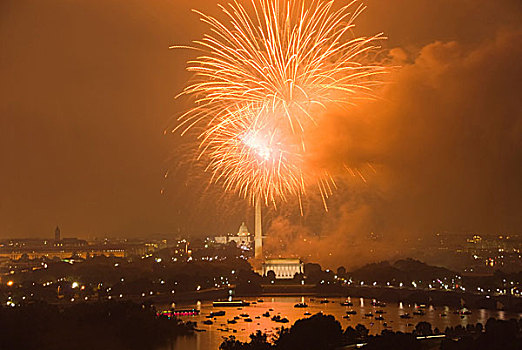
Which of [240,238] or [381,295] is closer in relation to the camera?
[381,295]

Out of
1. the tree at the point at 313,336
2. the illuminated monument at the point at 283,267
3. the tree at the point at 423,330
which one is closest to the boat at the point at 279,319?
the tree at the point at 423,330

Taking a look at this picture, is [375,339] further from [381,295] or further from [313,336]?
[381,295]

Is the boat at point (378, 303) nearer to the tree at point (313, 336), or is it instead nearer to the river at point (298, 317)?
the river at point (298, 317)

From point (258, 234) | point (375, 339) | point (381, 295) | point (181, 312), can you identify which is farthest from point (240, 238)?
point (375, 339)

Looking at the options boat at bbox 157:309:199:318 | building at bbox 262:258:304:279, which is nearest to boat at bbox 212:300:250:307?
boat at bbox 157:309:199:318

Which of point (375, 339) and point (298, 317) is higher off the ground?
point (298, 317)

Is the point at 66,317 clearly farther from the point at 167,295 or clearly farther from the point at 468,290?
the point at 468,290

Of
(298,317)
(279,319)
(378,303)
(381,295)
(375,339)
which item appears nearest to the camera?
(375,339)

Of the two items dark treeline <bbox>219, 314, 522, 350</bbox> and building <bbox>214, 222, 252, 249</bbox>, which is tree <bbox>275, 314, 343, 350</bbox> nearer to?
dark treeline <bbox>219, 314, 522, 350</bbox>
